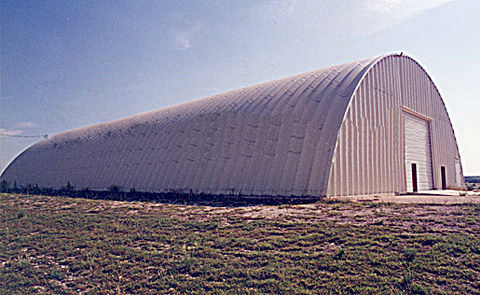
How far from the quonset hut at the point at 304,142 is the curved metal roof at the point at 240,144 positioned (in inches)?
2.6

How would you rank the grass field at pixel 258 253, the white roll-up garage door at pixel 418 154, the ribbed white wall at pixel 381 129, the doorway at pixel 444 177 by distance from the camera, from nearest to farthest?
the grass field at pixel 258 253, the ribbed white wall at pixel 381 129, the white roll-up garage door at pixel 418 154, the doorway at pixel 444 177

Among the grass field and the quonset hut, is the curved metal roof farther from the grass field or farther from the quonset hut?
the grass field

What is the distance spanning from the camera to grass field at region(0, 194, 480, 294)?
5949mm

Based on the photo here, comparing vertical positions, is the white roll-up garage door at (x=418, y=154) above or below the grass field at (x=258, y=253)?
above

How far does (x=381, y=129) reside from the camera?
1966 centimetres

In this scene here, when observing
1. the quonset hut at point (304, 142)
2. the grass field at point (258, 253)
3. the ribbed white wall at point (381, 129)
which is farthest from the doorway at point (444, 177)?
the grass field at point (258, 253)

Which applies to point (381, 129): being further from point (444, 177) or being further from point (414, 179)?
point (444, 177)

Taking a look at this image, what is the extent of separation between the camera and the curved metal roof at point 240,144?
16.4 metres

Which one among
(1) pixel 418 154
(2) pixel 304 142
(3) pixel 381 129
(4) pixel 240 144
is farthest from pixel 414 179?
(4) pixel 240 144

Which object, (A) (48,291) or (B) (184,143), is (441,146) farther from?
(A) (48,291)

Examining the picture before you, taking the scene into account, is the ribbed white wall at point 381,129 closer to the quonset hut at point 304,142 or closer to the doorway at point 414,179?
the quonset hut at point 304,142

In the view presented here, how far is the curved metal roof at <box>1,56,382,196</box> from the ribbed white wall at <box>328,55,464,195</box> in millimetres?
791

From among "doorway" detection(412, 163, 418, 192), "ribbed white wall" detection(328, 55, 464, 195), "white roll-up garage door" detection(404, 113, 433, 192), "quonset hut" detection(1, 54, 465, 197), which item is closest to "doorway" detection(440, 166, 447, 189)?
"quonset hut" detection(1, 54, 465, 197)

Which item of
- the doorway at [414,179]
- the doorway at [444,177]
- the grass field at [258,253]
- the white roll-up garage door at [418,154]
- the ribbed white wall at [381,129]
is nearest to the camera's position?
the grass field at [258,253]
